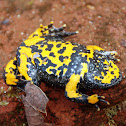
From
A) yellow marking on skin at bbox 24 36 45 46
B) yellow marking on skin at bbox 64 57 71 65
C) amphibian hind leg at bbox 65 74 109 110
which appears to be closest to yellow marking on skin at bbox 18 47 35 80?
yellow marking on skin at bbox 24 36 45 46

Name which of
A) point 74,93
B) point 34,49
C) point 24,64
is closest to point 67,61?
point 74,93

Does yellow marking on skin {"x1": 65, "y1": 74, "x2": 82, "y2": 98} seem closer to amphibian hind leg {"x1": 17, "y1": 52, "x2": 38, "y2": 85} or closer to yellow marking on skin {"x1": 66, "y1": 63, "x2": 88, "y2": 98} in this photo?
yellow marking on skin {"x1": 66, "y1": 63, "x2": 88, "y2": 98}

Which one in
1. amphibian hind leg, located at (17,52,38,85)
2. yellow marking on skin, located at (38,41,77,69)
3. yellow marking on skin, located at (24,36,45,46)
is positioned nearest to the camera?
yellow marking on skin, located at (38,41,77,69)

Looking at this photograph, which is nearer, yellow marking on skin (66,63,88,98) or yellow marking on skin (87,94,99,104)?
yellow marking on skin (87,94,99,104)

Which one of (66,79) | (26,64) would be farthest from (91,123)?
(26,64)

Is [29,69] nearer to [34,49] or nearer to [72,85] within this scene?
[34,49]

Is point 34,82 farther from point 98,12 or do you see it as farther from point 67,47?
point 98,12
